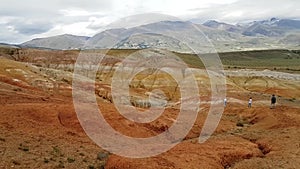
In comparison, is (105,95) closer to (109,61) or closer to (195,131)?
(195,131)

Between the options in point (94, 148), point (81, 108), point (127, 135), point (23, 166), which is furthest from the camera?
point (81, 108)

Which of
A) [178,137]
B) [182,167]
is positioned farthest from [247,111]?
[182,167]

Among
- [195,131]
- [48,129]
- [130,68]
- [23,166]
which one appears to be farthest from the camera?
[130,68]

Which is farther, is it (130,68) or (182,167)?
(130,68)

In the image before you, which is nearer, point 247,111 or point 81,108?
point 81,108

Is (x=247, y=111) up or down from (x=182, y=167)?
down

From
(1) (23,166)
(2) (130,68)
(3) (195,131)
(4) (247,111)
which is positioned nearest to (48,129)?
(1) (23,166)

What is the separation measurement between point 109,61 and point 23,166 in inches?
4471

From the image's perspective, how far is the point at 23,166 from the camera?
2194cm

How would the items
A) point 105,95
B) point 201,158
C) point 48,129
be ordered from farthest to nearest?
point 105,95, point 48,129, point 201,158

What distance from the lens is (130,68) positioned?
428 ft

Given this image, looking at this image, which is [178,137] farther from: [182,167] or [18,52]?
[18,52]

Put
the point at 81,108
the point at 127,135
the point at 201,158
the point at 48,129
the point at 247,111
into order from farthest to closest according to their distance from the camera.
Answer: the point at 247,111
the point at 81,108
the point at 127,135
the point at 48,129
the point at 201,158

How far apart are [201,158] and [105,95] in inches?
1764
